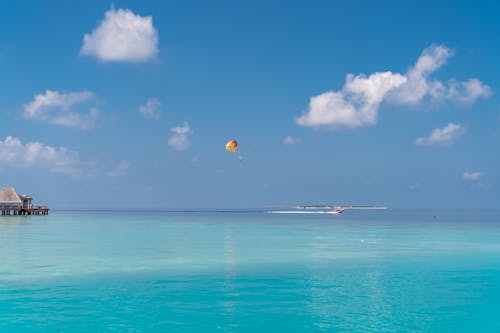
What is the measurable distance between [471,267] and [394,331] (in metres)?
17.5

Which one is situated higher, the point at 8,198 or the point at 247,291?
the point at 8,198

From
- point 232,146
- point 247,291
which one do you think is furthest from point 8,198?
point 247,291

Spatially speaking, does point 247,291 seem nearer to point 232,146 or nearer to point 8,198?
point 232,146

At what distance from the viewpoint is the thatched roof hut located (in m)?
106

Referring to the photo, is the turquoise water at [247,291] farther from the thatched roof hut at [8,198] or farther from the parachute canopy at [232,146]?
the thatched roof hut at [8,198]

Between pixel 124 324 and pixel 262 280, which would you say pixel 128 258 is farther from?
pixel 124 324

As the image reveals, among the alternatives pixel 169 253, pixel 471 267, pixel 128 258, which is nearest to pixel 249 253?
pixel 169 253

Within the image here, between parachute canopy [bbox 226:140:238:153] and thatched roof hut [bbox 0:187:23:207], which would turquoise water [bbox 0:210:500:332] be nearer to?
parachute canopy [bbox 226:140:238:153]

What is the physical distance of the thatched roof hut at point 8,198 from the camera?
105875mm

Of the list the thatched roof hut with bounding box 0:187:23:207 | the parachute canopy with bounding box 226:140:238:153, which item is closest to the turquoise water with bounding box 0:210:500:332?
the parachute canopy with bounding box 226:140:238:153

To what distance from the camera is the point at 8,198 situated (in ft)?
348

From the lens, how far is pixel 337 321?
59.3ft

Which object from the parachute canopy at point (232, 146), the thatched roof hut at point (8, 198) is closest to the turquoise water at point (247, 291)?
the parachute canopy at point (232, 146)

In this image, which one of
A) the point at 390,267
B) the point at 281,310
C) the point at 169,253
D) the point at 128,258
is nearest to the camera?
the point at 281,310
